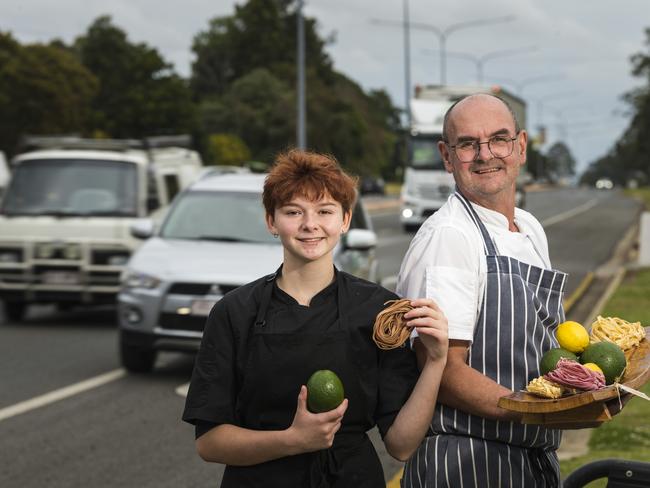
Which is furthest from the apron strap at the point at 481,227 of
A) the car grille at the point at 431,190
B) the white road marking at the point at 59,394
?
the car grille at the point at 431,190

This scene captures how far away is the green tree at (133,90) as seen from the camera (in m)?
91.4

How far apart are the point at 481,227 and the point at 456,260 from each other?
0.16 meters

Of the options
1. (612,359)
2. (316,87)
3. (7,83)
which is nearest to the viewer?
(612,359)

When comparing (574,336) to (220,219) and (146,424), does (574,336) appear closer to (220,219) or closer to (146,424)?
(146,424)

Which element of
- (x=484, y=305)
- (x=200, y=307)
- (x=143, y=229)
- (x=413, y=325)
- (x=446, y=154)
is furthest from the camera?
(x=143, y=229)

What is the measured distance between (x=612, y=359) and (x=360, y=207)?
10422 mm

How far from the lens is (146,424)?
870cm

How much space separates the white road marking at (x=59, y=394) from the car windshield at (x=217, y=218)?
57.4 inches

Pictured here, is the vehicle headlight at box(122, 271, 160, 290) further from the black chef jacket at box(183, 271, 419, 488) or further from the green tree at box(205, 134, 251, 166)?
the green tree at box(205, 134, 251, 166)

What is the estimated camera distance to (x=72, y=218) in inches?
570

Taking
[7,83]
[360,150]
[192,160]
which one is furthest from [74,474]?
[360,150]

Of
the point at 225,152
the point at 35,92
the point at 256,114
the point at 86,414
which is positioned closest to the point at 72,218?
the point at 86,414

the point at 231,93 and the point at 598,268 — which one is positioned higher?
the point at 231,93

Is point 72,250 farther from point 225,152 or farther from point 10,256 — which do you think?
point 225,152
